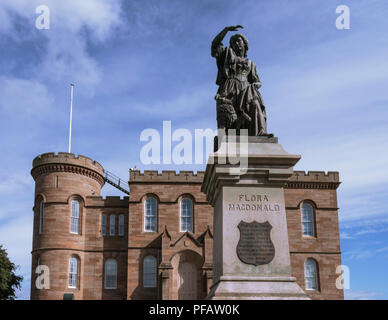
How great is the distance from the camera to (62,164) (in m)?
36.1

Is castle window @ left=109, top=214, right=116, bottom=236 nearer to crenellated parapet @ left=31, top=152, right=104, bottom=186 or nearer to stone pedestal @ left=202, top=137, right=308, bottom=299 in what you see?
crenellated parapet @ left=31, top=152, right=104, bottom=186

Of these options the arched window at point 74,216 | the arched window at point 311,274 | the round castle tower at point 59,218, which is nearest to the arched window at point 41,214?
the round castle tower at point 59,218

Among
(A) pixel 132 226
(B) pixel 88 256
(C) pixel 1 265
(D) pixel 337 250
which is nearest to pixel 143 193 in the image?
(A) pixel 132 226

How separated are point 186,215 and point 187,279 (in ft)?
15.7

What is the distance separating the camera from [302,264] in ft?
119

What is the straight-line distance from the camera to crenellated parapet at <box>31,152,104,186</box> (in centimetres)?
3619

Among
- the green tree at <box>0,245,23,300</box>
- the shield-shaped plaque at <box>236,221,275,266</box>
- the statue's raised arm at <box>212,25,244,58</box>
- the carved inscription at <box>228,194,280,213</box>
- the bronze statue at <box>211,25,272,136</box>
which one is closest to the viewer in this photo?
the shield-shaped plaque at <box>236,221,275,266</box>

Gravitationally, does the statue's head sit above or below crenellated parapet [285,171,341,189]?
below

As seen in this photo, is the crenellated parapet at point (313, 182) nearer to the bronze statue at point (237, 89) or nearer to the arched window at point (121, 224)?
the arched window at point (121, 224)

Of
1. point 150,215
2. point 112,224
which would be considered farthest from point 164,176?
point 112,224

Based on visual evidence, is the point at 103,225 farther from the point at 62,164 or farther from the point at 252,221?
the point at 252,221

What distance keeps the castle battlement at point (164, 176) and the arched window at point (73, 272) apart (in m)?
7.15

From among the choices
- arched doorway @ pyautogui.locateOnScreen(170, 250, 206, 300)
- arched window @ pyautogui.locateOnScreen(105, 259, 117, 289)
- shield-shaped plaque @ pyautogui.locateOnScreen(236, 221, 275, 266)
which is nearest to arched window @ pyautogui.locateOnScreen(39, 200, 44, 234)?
arched window @ pyautogui.locateOnScreen(105, 259, 117, 289)

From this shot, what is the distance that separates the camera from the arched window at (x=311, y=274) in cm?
3619
